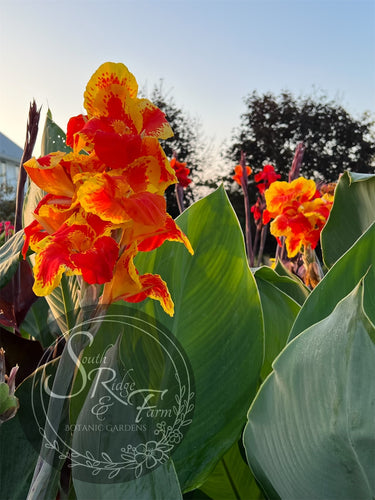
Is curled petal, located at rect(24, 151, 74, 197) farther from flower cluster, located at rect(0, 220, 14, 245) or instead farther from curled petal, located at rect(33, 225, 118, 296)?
flower cluster, located at rect(0, 220, 14, 245)

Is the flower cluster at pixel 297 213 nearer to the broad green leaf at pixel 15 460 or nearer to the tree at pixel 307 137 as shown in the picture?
the broad green leaf at pixel 15 460

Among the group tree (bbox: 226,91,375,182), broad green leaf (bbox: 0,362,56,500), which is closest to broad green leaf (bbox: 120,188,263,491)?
broad green leaf (bbox: 0,362,56,500)

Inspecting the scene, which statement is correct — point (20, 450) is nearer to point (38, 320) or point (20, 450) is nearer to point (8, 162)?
point (38, 320)

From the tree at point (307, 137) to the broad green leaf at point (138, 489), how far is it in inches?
407

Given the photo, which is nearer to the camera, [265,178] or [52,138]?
[52,138]

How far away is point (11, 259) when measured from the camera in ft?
1.52

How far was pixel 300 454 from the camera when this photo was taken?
0.28 meters

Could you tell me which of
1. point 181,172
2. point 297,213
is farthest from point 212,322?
point 181,172

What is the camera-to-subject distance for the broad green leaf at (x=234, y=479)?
0.45 m

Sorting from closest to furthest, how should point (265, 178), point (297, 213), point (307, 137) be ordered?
point (297, 213) < point (265, 178) < point (307, 137)

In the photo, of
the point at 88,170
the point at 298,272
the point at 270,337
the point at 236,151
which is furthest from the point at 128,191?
the point at 236,151

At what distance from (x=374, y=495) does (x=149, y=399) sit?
0.15m

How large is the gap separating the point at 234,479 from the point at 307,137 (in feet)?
34.9

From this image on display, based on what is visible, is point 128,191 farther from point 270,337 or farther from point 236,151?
point 236,151
